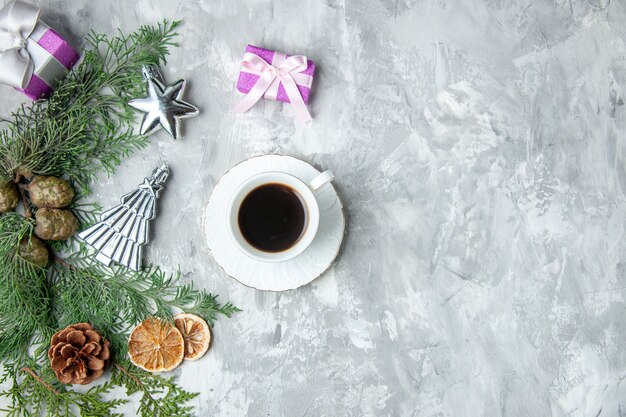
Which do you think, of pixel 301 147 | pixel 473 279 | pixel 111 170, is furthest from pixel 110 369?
pixel 473 279

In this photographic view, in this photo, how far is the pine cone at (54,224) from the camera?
96cm

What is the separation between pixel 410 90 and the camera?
104 cm

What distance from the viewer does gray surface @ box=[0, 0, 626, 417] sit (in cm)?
103

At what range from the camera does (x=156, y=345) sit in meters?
1.00

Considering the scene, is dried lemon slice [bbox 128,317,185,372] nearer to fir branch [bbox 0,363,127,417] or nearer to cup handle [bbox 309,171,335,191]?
fir branch [bbox 0,363,127,417]

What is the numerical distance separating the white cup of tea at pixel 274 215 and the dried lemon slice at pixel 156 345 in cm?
22

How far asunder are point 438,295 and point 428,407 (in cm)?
19

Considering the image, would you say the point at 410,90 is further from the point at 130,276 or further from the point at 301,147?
the point at 130,276

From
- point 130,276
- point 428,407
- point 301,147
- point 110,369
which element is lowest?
point 428,407

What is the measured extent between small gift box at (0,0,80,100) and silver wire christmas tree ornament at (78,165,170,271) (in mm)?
228

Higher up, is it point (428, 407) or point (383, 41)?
point (383, 41)

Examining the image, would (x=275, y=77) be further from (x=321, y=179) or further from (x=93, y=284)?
(x=93, y=284)

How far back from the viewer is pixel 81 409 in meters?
1.00

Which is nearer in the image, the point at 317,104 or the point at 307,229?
the point at 307,229
